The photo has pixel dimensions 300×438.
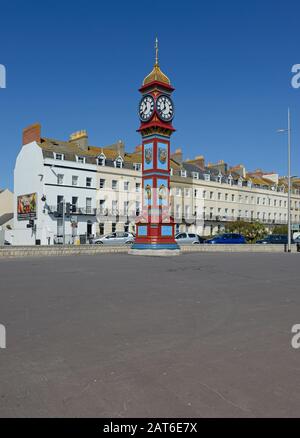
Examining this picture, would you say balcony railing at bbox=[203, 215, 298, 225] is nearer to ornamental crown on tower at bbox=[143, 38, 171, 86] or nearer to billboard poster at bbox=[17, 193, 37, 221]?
billboard poster at bbox=[17, 193, 37, 221]

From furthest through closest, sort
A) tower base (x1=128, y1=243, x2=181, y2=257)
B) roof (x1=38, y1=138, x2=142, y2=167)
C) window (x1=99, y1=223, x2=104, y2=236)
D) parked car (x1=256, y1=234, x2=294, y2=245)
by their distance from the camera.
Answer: window (x1=99, y1=223, x2=104, y2=236) → roof (x1=38, y1=138, x2=142, y2=167) → parked car (x1=256, y1=234, x2=294, y2=245) → tower base (x1=128, y1=243, x2=181, y2=257)

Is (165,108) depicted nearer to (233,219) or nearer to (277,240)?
(277,240)

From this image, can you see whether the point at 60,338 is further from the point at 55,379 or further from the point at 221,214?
the point at 221,214

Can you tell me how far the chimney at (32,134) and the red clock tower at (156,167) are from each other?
2903cm

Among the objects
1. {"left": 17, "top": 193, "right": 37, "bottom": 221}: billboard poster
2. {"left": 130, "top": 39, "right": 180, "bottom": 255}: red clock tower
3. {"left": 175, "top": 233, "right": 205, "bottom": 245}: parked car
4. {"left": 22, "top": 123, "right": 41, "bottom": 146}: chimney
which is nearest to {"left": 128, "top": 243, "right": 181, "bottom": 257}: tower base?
{"left": 130, "top": 39, "right": 180, "bottom": 255}: red clock tower

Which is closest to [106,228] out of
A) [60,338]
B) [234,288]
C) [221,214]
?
[221,214]

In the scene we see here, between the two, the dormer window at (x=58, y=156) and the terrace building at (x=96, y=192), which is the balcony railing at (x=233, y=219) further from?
the dormer window at (x=58, y=156)

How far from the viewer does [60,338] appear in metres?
5.81

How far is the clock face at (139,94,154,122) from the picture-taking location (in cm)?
2845

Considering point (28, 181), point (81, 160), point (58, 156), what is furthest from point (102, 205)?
point (28, 181)

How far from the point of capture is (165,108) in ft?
95.1

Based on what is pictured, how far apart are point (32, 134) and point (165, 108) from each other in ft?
106

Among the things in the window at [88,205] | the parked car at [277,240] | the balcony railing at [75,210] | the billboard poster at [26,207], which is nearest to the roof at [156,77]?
the parked car at [277,240]
